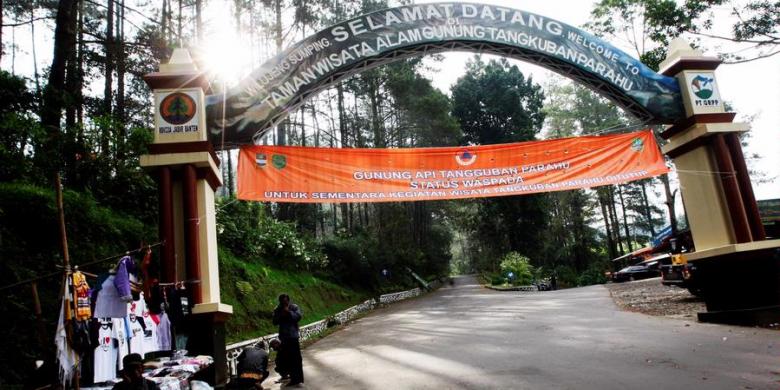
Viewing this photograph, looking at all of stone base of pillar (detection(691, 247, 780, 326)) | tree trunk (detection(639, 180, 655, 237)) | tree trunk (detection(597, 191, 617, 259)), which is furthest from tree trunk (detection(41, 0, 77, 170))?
tree trunk (detection(639, 180, 655, 237))

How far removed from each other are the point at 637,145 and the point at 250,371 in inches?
304

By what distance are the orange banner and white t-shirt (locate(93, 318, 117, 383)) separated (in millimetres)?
2910

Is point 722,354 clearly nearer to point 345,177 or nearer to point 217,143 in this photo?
point 345,177

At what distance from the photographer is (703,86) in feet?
28.9

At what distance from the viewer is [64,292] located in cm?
455

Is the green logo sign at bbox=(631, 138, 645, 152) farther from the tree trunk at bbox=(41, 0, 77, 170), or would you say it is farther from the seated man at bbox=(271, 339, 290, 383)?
the tree trunk at bbox=(41, 0, 77, 170)

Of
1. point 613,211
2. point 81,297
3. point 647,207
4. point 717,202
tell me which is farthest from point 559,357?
point 647,207

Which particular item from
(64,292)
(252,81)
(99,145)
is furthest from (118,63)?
(64,292)

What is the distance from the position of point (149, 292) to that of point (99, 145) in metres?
5.79

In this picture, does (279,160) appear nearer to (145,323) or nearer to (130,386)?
(145,323)

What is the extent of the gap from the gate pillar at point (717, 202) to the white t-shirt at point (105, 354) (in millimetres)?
8963

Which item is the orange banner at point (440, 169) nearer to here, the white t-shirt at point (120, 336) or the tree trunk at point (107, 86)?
the white t-shirt at point (120, 336)

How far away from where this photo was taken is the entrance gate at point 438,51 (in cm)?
666

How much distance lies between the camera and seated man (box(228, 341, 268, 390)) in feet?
19.9
